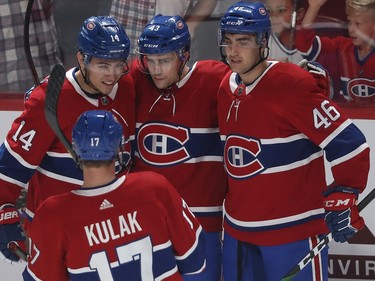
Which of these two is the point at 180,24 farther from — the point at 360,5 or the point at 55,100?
the point at 360,5

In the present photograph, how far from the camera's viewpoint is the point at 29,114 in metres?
3.59

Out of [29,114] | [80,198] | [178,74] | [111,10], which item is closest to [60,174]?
[29,114]

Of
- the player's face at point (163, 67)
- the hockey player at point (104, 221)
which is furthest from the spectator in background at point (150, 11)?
the hockey player at point (104, 221)

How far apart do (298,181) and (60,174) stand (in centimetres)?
76

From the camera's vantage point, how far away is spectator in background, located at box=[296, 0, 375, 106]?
14.0 feet

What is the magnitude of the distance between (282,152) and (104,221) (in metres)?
0.77

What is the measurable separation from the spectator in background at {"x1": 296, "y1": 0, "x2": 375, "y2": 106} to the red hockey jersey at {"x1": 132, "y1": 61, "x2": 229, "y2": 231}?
658 millimetres

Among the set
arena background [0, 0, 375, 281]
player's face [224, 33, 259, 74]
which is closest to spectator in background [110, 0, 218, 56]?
arena background [0, 0, 375, 281]

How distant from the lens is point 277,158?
139 inches

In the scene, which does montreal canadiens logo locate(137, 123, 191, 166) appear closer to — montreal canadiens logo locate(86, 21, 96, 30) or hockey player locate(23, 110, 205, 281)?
montreal canadiens logo locate(86, 21, 96, 30)

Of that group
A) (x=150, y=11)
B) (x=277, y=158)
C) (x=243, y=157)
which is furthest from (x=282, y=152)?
(x=150, y=11)

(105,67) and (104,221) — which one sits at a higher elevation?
(105,67)

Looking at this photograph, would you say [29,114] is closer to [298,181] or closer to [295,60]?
[298,181]

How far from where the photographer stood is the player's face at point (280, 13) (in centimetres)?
432
